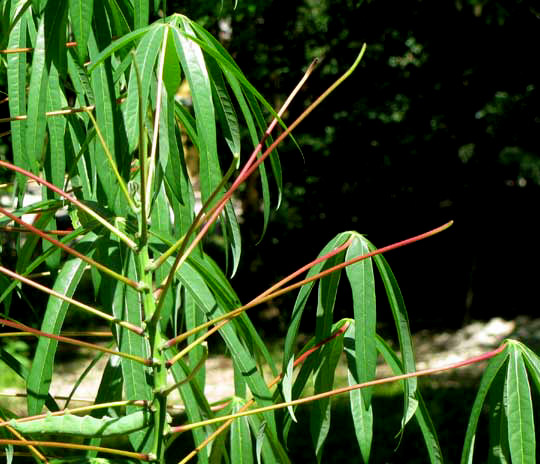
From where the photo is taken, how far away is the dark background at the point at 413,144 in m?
4.63

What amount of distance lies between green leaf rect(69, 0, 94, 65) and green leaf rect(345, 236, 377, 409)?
0.44 meters

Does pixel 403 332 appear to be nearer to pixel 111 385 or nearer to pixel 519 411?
pixel 519 411

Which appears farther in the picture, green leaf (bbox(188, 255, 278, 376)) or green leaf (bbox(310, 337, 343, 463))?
green leaf (bbox(310, 337, 343, 463))

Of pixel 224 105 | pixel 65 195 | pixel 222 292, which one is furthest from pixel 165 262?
pixel 65 195

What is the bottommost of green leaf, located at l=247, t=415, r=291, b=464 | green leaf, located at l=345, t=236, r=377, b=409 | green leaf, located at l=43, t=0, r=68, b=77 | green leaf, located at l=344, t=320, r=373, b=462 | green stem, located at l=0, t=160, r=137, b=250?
green leaf, located at l=247, t=415, r=291, b=464

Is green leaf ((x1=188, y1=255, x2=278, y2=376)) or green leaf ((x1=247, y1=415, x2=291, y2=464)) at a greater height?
green leaf ((x1=188, y1=255, x2=278, y2=376))

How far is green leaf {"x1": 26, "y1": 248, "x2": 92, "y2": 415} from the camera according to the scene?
3.16 feet

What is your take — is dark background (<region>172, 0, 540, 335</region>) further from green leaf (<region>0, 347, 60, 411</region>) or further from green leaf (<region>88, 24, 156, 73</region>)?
green leaf (<region>88, 24, 156, 73</region>)

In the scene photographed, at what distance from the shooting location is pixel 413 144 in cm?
584

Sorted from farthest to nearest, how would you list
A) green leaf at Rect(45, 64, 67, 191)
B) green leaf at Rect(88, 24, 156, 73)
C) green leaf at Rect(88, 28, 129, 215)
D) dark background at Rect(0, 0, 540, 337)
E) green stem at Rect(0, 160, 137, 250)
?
1. dark background at Rect(0, 0, 540, 337)
2. green leaf at Rect(45, 64, 67, 191)
3. green leaf at Rect(88, 28, 129, 215)
4. green leaf at Rect(88, 24, 156, 73)
5. green stem at Rect(0, 160, 137, 250)

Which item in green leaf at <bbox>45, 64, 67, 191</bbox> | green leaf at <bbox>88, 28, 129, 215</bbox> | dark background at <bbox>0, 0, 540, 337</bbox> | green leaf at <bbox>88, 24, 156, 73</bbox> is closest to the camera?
green leaf at <bbox>88, 24, 156, 73</bbox>

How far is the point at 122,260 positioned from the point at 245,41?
139 inches

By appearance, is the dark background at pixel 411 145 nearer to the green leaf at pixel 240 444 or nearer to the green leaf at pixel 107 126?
the green leaf at pixel 107 126

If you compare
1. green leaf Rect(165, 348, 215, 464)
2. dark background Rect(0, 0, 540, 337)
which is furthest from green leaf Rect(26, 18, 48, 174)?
dark background Rect(0, 0, 540, 337)
